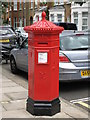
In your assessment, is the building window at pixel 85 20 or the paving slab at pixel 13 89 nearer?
the paving slab at pixel 13 89

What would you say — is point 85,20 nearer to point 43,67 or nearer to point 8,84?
point 8,84

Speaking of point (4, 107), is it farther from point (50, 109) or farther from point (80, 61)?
point (80, 61)

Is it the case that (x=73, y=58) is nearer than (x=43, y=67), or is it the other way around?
(x=43, y=67)

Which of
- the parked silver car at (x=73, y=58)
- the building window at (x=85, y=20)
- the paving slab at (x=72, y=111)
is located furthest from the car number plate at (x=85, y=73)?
the building window at (x=85, y=20)

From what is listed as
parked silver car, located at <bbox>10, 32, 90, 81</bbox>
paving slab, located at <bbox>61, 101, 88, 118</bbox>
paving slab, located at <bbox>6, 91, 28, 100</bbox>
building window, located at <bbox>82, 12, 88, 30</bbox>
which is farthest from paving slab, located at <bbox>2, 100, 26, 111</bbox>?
building window, located at <bbox>82, 12, 88, 30</bbox>

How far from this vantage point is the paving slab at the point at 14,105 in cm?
517

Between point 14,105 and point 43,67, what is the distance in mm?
A: 1183

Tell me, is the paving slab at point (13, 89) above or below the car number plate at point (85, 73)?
below

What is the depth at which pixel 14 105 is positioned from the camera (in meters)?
5.37

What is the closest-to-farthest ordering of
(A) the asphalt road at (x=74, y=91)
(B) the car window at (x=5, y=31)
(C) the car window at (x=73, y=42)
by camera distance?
(A) the asphalt road at (x=74, y=91)
(C) the car window at (x=73, y=42)
(B) the car window at (x=5, y=31)

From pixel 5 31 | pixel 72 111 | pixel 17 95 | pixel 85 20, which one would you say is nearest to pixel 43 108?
pixel 72 111

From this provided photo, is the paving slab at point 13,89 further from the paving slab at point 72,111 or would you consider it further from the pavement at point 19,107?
the paving slab at point 72,111

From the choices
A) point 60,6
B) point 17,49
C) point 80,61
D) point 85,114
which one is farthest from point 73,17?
point 85,114

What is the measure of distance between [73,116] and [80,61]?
2.13 m
